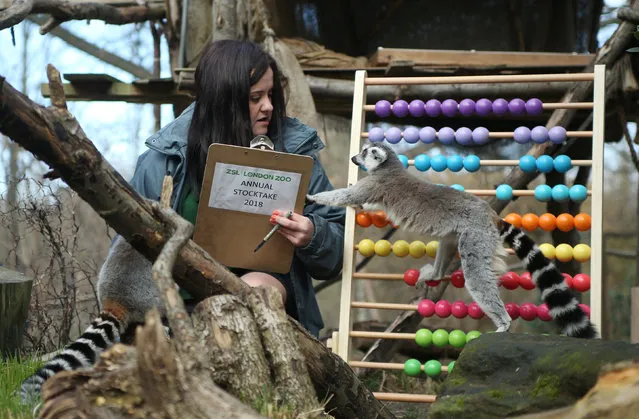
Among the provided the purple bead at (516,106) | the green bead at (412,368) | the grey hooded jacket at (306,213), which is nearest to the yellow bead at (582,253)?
the purple bead at (516,106)

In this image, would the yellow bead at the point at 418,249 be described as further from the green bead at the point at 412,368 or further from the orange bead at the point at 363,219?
the green bead at the point at 412,368

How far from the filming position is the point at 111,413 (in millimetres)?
1688

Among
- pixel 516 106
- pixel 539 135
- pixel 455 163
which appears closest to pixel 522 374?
pixel 455 163

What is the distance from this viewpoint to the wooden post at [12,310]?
3754 mm

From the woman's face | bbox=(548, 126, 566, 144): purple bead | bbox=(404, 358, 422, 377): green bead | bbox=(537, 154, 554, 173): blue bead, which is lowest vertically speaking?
bbox=(404, 358, 422, 377): green bead

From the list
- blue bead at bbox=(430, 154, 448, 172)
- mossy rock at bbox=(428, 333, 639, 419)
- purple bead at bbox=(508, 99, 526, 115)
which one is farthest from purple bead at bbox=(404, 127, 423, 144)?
mossy rock at bbox=(428, 333, 639, 419)

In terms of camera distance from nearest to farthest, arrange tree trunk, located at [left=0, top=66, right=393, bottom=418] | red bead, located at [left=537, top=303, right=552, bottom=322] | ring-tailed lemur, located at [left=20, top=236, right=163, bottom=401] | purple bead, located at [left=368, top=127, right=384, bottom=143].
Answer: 1. tree trunk, located at [left=0, top=66, right=393, bottom=418]
2. ring-tailed lemur, located at [left=20, top=236, right=163, bottom=401]
3. red bead, located at [left=537, top=303, right=552, bottom=322]
4. purple bead, located at [left=368, top=127, right=384, bottom=143]

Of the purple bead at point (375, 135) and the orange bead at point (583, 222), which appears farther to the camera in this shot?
the purple bead at point (375, 135)

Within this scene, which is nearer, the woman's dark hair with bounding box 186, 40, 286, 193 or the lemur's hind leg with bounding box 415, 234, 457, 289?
the woman's dark hair with bounding box 186, 40, 286, 193

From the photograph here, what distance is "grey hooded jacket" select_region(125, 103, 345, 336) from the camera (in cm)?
310

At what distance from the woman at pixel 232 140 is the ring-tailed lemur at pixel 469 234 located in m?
0.33

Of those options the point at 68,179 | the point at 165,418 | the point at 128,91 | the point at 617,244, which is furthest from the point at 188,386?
the point at 617,244

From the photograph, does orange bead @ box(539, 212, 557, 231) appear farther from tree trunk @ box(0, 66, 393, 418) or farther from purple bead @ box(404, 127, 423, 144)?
tree trunk @ box(0, 66, 393, 418)

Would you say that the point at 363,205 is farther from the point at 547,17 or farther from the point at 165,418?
the point at 547,17
